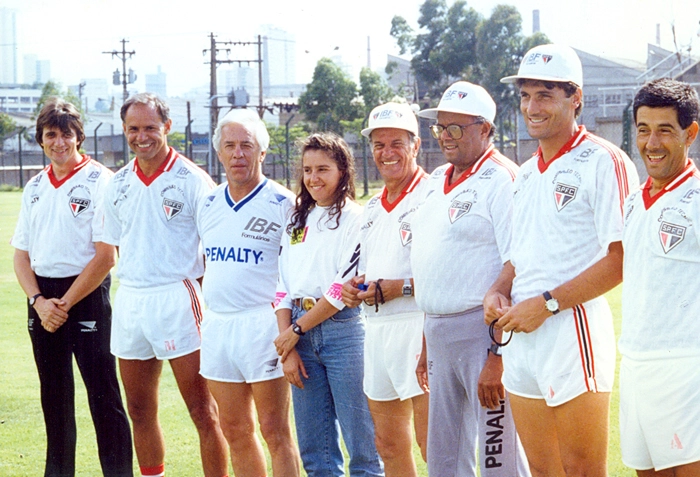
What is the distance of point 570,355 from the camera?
11.4 feet

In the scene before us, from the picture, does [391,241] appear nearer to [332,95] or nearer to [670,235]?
[670,235]

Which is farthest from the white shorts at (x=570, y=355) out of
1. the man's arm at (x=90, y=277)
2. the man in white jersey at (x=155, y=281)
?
the man's arm at (x=90, y=277)

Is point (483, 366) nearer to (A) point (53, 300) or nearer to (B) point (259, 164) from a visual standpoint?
(B) point (259, 164)

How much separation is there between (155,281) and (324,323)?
111cm

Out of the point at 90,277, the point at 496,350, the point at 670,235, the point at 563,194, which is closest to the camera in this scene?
the point at 670,235

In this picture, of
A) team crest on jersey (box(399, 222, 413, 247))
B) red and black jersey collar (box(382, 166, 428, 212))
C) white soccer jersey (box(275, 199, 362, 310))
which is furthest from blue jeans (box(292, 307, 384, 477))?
red and black jersey collar (box(382, 166, 428, 212))

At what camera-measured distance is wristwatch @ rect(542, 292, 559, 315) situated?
11.4 feet

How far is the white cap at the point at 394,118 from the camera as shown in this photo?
4371mm

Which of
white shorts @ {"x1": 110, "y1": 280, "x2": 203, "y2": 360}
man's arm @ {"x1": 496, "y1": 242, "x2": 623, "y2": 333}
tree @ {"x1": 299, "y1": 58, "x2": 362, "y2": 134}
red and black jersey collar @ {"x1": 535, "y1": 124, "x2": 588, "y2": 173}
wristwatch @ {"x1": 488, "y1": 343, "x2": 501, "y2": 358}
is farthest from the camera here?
tree @ {"x1": 299, "y1": 58, "x2": 362, "y2": 134}

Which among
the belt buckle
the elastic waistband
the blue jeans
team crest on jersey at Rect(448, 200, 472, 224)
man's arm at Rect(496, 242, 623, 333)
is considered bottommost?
the blue jeans

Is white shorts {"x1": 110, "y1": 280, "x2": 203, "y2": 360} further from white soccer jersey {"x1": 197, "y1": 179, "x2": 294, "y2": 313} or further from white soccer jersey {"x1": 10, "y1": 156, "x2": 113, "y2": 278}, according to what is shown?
white soccer jersey {"x1": 10, "y1": 156, "x2": 113, "y2": 278}

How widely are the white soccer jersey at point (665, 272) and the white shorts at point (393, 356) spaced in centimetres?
124

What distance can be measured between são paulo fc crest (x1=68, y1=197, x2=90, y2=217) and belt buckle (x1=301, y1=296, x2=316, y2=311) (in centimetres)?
168

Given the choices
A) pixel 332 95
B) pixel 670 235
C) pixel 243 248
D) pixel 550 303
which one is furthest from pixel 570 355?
pixel 332 95
